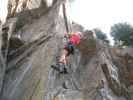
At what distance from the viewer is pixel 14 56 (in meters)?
16.9

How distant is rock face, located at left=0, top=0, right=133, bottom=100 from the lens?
15406 millimetres

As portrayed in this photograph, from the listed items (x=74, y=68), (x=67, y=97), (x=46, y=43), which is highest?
(x=46, y=43)

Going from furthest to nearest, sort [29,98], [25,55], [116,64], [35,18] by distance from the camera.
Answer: [116,64] < [35,18] < [25,55] < [29,98]

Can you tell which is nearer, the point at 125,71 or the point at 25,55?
the point at 25,55

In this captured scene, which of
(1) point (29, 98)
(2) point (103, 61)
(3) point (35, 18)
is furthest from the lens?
(2) point (103, 61)

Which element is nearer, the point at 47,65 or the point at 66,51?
the point at 66,51

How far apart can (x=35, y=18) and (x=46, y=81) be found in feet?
15.5

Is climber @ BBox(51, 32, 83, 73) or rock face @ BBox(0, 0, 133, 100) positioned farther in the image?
rock face @ BBox(0, 0, 133, 100)

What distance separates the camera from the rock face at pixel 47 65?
607 inches

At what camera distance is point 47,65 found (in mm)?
15812

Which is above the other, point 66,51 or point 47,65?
point 66,51

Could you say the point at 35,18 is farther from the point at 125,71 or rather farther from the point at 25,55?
the point at 125,71

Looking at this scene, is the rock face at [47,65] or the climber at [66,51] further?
the rock face at [47,65]

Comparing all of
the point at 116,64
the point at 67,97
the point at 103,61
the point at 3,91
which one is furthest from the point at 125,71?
the point at 3,91
